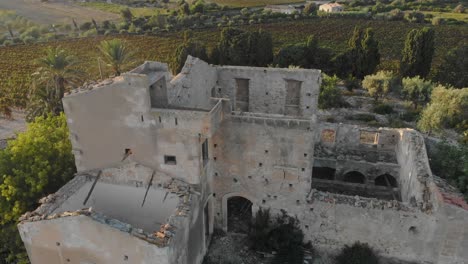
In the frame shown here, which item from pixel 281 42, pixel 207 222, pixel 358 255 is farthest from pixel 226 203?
pixel 281 42

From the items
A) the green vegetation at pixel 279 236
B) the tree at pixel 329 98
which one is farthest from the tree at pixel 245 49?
the green vegetation at pixel 279 236

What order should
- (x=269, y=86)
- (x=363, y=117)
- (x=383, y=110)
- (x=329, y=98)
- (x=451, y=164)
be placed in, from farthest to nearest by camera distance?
(x=329, y=98), (x=383, y=110), (x=363, y=117), (x=269, y=86), (x=451, y=164)

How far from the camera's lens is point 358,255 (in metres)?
15.7

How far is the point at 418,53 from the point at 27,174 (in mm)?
35178

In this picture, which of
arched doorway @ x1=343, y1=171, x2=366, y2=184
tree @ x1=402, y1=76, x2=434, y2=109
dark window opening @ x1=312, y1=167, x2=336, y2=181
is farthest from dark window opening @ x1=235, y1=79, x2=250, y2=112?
tree @ x1=402, y1=76, x2=434, y2=109

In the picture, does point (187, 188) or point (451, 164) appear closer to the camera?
point (187, 188)

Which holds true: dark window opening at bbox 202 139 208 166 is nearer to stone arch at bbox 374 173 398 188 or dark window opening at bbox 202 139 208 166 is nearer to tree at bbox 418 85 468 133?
stone arch at bbox 374 173 398 188

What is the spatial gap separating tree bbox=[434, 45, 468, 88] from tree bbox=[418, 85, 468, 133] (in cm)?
963

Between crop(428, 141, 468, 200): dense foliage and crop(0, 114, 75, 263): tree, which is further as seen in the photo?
crop(428, 141, 468, 200): dense foliage

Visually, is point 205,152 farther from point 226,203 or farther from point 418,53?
point 418,53

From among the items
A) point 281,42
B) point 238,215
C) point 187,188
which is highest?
point 187,188

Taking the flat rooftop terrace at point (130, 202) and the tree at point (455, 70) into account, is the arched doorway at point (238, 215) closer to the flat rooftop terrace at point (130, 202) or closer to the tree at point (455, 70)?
the flat rooftop terrace at point (130, 202)

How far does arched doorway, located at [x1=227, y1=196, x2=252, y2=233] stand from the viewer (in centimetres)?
1788

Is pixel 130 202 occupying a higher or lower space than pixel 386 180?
higher
